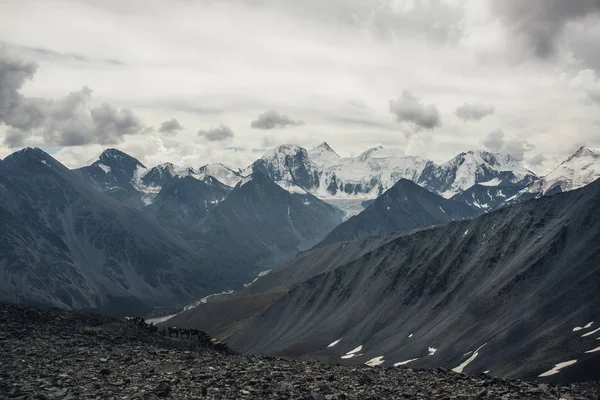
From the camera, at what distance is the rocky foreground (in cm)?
3950

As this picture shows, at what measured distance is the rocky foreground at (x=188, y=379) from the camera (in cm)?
3950

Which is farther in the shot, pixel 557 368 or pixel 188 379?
pixel 557 368

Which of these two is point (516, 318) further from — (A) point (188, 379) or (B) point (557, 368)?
(A) point (188, 379)

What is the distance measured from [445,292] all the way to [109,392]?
171m

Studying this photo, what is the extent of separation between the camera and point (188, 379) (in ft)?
145

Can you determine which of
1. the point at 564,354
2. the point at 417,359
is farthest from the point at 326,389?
the point at 417,359

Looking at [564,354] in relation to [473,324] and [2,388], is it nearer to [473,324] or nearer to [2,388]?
[473,324]

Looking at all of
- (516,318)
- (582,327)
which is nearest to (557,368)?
(582,327)

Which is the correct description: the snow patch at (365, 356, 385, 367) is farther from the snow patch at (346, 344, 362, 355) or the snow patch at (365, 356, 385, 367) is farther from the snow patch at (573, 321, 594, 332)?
the snow patch at (573, 321, 594, 332)

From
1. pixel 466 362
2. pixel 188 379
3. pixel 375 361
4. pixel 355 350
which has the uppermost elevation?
pixel 188 379

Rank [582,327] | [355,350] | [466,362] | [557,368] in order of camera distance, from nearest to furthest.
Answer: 1. [557,368]
2. [582,327]
3. [466,362]
4. [355,350]

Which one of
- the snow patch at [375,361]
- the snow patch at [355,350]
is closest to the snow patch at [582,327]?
the snow patch at [375,361]

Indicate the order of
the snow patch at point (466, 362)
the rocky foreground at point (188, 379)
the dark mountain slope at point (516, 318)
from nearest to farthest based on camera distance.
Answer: the rocky foreground at point (188, 379) → the dark mountain slope at point (516, 318) → the snow patch at point (466, 362)

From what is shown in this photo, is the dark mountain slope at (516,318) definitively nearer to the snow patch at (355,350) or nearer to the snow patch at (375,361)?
the snow patch at (375,361)
